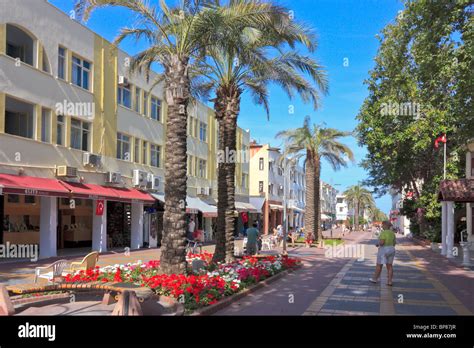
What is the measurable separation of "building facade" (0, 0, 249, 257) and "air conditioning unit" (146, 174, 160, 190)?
84 millimetres

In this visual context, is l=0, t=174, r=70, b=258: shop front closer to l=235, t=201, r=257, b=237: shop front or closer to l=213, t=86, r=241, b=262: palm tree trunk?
l=213, t=86, r=241, b=262: palm tree trunk

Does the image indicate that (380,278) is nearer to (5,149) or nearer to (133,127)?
(5,149)

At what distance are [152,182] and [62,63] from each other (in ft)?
29.5

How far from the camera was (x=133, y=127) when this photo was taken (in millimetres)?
26953

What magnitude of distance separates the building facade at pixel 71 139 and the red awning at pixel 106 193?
0.23ft

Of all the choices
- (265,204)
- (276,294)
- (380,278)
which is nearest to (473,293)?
(380,278)

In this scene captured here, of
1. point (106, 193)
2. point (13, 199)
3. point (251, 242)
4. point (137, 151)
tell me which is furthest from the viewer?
point (137, 151)

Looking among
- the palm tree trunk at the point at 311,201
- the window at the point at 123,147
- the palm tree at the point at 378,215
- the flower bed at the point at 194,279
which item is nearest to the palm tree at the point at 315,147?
the palm tree trunk at the point at 311,201

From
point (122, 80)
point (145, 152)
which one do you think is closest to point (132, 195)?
point (145, 152)

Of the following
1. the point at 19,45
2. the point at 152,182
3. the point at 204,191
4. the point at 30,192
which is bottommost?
the point at 30,192

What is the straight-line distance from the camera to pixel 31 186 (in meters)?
16.8

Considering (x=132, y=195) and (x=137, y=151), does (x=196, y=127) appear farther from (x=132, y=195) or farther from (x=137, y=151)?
(x=132, y=195)

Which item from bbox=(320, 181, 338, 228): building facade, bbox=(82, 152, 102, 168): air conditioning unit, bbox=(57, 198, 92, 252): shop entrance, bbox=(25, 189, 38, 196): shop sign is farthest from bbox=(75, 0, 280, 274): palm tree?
bbox=(320, 181, 338, 228): building facade

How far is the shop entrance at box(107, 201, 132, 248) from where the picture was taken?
2613cm
